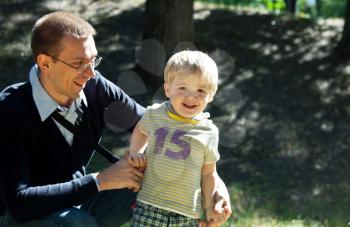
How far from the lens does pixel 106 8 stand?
9.12 metres

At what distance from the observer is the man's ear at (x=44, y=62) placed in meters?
3.18

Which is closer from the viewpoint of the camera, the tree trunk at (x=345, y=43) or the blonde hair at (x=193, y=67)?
the blonde hair at (x=193, y=67)

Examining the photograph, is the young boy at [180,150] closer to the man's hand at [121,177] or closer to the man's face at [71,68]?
the man's hand at [121,177]

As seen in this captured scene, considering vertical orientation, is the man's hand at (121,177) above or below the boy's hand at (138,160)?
below

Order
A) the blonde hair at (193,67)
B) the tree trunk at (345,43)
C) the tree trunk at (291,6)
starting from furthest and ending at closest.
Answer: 1. the tree trunk at (291,6)
2. the tree trunk at (345,43)
3. the blonde hair at (193,67)

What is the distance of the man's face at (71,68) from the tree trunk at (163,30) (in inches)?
169

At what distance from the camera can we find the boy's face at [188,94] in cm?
291

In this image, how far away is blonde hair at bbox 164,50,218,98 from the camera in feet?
9.52

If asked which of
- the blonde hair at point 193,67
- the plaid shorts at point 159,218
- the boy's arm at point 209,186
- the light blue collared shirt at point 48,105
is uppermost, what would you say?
the blonde hair at point 193,67

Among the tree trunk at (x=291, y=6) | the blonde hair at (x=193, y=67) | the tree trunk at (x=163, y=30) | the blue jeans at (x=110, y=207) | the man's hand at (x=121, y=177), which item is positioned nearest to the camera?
the blonde hair at (x=193, y=67)

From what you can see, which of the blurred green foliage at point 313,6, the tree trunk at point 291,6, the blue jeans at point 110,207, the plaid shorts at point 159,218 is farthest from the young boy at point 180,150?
the blurred green foliage at point 313,6

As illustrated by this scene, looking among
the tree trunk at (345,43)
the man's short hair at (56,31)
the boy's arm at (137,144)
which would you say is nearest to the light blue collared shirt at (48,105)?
the man's short hair at (56,31)

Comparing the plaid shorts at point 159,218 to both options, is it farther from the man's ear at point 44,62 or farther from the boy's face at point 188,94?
the man's ear at point 44,62

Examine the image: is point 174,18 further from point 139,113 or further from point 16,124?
point 16,124
